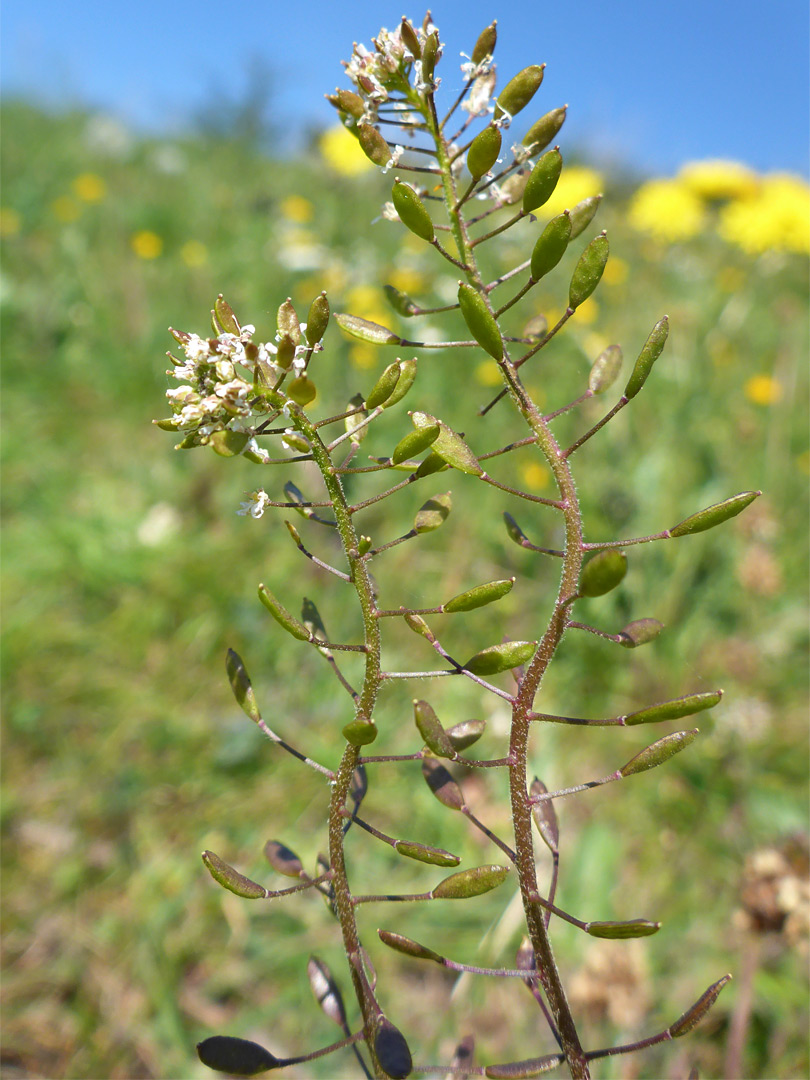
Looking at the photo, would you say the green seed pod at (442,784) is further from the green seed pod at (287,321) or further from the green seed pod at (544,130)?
the green seed pod at (544,130)

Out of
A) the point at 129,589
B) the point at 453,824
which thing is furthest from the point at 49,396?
the point at 453,824

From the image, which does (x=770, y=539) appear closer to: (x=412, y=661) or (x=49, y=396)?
(x=412, y=661)

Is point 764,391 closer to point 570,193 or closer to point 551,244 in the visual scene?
point 570,193

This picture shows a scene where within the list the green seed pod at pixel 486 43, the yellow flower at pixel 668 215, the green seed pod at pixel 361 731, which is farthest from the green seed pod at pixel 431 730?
the yellow flower at pixel 668 215

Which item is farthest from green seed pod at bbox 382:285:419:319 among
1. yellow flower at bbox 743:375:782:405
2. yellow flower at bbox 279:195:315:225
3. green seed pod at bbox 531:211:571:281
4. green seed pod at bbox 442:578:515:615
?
yellow flower at bbox 279:195:315:225

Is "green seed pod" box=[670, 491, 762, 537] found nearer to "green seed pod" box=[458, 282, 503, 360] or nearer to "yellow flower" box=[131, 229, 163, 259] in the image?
"green seed pod" box=[458, 282, 503, 360]

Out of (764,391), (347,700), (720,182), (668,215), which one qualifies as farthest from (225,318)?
(720,182)
